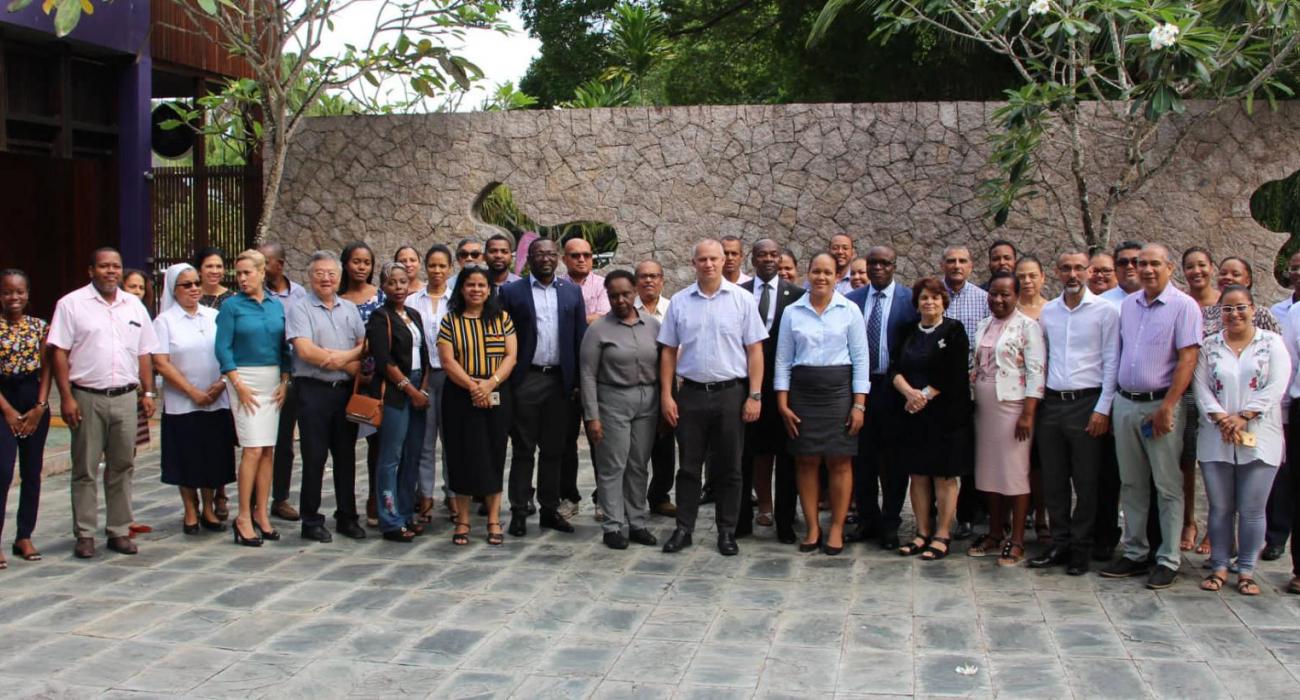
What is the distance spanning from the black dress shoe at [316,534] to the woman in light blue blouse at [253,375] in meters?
0.17

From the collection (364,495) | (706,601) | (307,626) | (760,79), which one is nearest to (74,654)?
(307,626)

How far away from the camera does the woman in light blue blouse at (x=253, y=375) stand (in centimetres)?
692

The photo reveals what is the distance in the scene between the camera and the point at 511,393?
726cm

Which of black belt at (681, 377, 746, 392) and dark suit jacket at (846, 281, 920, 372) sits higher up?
dark suit jacket at (846, 281, 920, 372)

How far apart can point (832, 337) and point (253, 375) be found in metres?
3.29

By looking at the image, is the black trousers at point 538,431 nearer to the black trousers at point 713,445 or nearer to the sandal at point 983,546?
the black trousers at point 713,445

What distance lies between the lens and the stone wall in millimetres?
10102

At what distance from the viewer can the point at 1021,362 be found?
6.56 m

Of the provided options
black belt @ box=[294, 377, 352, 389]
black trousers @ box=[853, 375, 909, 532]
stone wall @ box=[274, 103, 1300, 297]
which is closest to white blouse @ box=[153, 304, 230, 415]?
black belt @ box=[294, 377, 352, 389]

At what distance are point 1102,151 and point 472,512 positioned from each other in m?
6.12

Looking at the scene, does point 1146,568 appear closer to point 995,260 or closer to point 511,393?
point 995,260

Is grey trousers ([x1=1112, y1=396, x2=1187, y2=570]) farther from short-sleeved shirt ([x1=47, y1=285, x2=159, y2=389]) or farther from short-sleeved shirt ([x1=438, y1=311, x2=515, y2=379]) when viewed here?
short-sleeved shirt ([x1=47, y1=285, x2=159, y2=389])

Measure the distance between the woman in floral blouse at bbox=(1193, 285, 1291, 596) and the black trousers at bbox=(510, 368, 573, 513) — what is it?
11.5 ft

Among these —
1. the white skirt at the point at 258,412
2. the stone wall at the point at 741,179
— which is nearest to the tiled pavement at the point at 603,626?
the white skirt at the point at 258,412
